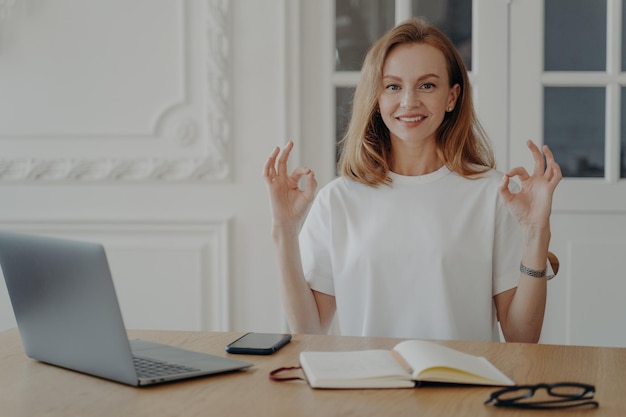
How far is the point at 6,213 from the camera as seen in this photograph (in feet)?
10.8

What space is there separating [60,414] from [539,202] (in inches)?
43.1

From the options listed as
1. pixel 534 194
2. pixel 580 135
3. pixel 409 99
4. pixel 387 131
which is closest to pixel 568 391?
pixel 534 194

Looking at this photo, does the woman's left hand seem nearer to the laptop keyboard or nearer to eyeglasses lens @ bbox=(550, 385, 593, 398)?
eyeglasses lens @ bbox=(550, 385, 593, 398)

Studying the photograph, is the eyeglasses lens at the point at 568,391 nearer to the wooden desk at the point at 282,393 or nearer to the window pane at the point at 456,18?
the wooden desk at the point at 282,393

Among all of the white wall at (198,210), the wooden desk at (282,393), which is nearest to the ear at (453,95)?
the wooden desk at (282,393)

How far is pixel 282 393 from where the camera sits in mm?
1286

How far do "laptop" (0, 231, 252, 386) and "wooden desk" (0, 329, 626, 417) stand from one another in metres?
0.02

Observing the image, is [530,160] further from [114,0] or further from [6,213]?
[6,213]

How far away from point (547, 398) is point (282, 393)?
0.37 meters

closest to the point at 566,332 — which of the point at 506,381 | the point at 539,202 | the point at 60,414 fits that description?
the point at 539,202

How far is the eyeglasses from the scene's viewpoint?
1.20 meters

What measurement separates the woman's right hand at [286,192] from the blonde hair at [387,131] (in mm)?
227

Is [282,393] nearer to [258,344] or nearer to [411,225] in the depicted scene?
[258,344]

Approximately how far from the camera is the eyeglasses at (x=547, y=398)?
3.92ft
